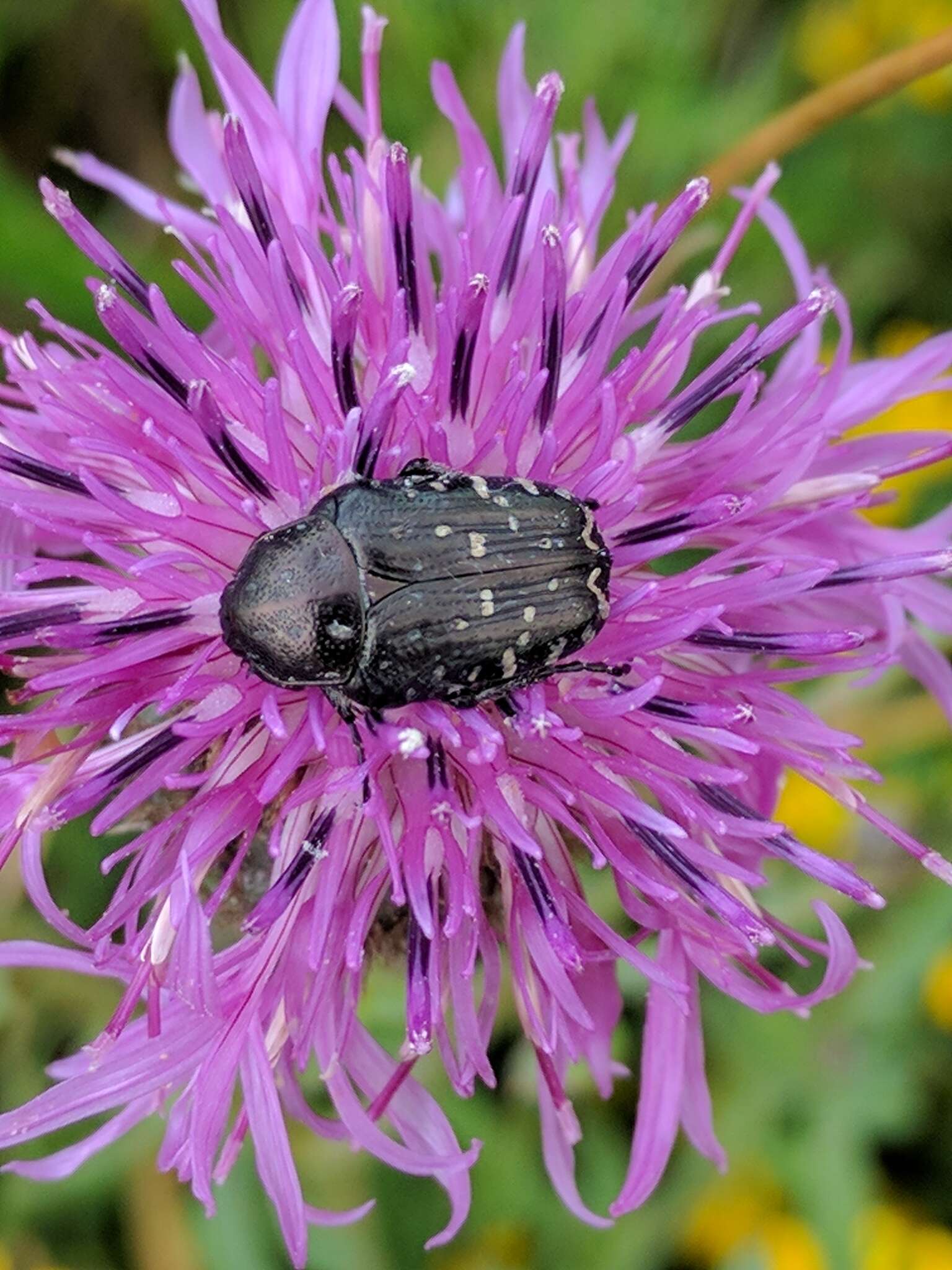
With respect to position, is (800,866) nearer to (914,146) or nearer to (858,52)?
(914,146)

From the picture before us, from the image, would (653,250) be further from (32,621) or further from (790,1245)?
(790,1245)

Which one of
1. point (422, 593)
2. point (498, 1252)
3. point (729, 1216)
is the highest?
point (422, 593)

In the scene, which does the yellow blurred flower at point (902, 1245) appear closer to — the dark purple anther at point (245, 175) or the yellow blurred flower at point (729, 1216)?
the yellow blurred flower at point (729, 1216)

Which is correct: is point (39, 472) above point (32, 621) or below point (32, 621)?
above

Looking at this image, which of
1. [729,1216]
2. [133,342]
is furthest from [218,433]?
[729,1216]

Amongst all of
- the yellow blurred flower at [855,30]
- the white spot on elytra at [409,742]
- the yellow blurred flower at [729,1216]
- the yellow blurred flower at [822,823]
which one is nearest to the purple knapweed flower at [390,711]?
the white spot on elytra at [409,742]

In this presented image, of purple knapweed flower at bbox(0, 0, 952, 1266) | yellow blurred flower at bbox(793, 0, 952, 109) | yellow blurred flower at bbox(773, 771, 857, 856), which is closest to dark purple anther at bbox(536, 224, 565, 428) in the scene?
purple knapweed flower at bbox(0, 0, 952, 1266)
